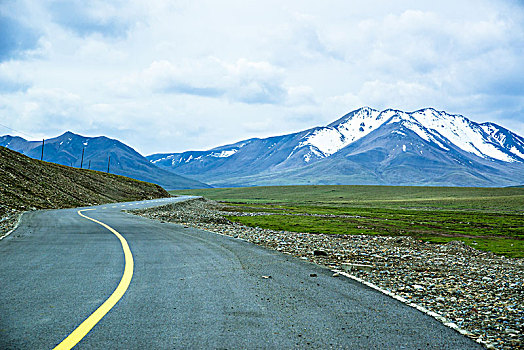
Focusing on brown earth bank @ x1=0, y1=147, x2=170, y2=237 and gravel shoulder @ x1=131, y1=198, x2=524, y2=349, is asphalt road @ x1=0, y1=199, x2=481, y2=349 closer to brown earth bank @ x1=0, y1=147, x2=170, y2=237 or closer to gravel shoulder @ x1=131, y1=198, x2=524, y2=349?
gravel shoulder @ x1=131, y1=198, x2=524, y2=349

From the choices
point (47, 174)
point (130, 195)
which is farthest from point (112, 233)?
point (130, 195)

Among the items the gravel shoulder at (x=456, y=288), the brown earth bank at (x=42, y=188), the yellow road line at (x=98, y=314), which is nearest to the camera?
the yellow road line at (x=98, y=314)

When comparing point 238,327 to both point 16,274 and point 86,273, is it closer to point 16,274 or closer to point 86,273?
point 86,273

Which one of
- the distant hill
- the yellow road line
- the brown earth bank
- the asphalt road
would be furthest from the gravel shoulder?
the distant hill

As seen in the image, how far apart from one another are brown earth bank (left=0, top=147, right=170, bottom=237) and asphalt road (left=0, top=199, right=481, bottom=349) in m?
20.3

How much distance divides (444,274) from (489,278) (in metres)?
1.34

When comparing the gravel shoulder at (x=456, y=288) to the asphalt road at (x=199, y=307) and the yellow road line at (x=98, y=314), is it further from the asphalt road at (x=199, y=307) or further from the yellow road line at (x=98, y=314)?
the yellow road line at (x=98, y=314)

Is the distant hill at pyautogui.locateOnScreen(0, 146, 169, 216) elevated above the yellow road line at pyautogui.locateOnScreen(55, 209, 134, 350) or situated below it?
above

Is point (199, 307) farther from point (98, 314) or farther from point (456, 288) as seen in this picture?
point (456, 288)

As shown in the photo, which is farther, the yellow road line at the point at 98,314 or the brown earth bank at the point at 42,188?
the brown earth bank at the point at 42,188

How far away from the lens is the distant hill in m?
42.1

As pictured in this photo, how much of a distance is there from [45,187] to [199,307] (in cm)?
5346

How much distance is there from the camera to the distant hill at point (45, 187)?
42.1 metres

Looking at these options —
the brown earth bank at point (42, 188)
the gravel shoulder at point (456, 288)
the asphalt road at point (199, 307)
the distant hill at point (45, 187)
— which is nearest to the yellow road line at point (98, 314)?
the asphalt road at point (199, 307)
